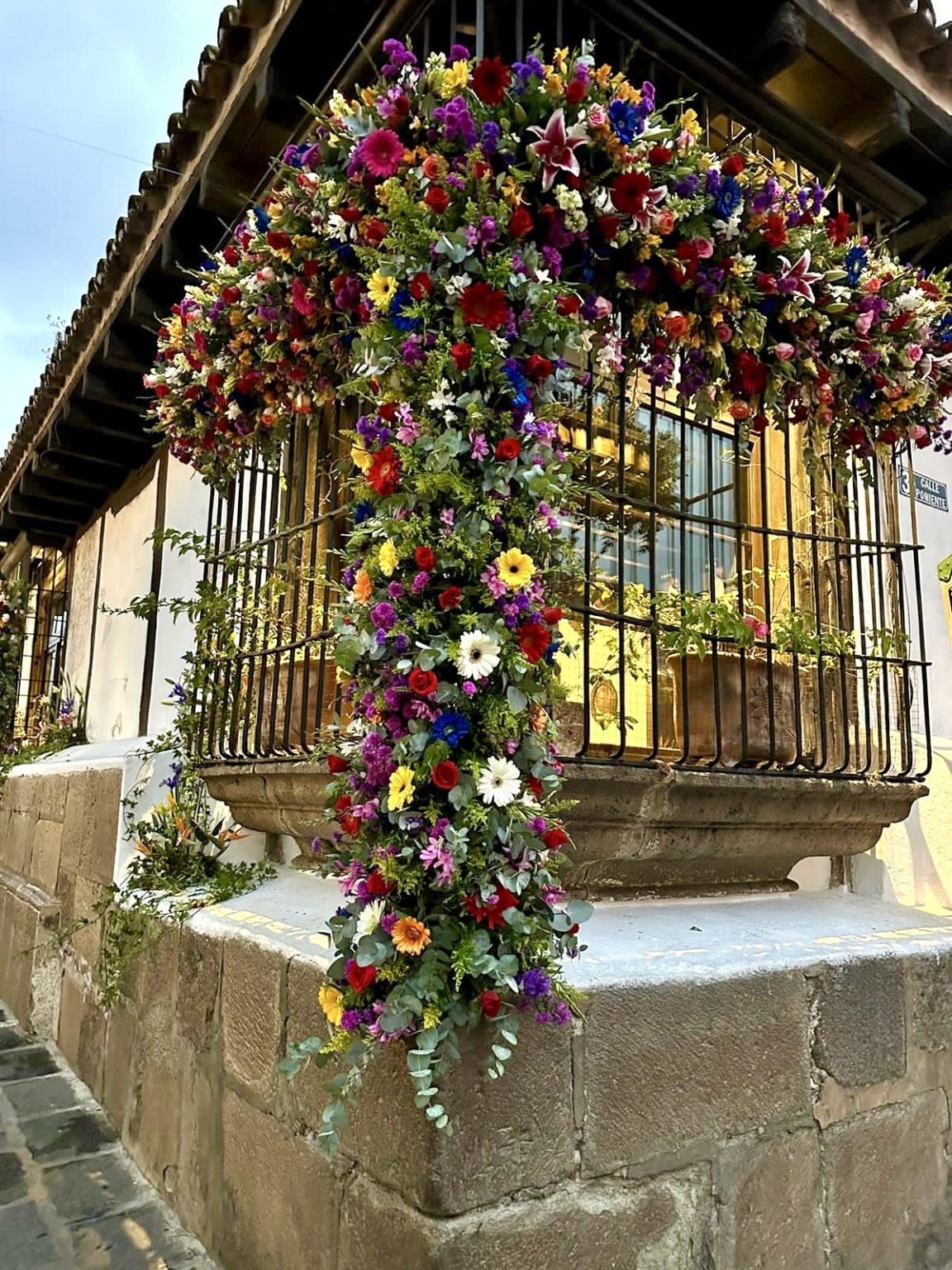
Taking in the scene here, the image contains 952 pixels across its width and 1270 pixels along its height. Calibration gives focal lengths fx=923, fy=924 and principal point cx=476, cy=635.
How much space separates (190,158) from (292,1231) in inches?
152

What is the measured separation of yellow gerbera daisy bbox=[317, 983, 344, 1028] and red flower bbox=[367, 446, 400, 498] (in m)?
0.93

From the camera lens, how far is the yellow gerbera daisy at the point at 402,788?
1.63 metres

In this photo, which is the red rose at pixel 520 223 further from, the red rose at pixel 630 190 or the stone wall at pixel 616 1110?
the stone wall at pixel 616 1110

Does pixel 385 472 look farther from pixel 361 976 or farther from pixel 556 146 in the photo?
pixel 361 976

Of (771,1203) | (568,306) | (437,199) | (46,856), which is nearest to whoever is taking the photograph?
(437,199)

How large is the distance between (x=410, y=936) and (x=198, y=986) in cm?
130

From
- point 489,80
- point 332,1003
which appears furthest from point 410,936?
point 489,80

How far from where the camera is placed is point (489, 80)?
188 centimetres

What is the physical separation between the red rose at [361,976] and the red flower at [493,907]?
7.7 inches

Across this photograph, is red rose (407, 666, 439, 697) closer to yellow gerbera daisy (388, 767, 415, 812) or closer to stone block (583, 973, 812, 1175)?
yellow gerbera daisy (388, 767, 415, 812)

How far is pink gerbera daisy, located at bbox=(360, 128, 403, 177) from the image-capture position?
6.24ft

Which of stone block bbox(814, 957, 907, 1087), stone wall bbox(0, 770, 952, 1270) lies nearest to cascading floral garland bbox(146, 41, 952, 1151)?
stone wall bbox(0, 770, 952, 1270)

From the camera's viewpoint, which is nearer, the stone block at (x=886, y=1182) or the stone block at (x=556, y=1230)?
the stone block at (x=556, y=1230)

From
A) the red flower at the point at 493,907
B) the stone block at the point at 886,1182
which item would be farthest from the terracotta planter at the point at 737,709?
the red flower at the point at 493,907
